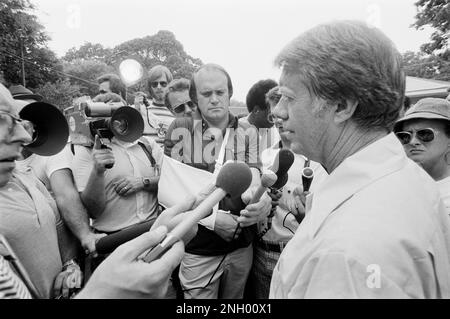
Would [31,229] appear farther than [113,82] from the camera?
No

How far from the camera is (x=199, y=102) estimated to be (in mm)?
2711

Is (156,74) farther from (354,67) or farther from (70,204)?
(354,67)

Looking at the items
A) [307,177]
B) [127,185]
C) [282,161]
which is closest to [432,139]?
[307,177]

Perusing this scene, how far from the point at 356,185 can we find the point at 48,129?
1.46 m

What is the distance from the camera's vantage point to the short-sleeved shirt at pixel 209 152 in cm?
248

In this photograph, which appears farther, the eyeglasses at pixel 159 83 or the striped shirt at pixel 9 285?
the eyeglasses at pixel 159 83

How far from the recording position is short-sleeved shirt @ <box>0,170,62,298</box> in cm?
151

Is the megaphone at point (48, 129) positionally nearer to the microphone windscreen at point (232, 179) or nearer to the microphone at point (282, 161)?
the microphone windscreen at point (232, 179)

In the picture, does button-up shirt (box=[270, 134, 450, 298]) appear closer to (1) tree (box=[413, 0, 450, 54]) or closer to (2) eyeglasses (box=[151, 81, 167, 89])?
(2) eyeglasses (box=[151, 81, 167, 89])

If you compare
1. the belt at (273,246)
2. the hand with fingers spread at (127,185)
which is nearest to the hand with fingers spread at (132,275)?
the hand with fingers spread at (127,185)

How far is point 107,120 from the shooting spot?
219cm

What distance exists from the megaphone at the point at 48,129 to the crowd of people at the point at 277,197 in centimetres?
9
